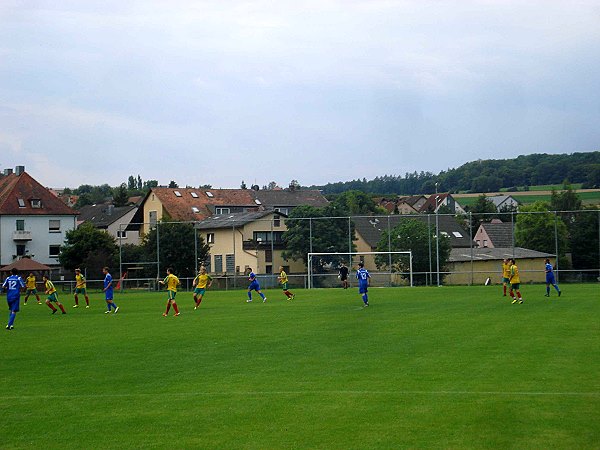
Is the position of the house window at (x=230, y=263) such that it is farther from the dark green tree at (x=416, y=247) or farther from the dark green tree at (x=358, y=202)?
the dark green tree at (x=358, y=202)

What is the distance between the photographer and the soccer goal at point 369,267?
2256 inches

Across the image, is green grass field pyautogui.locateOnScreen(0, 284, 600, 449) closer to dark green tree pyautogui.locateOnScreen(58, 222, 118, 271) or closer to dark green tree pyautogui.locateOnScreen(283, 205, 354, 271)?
dark green tree pyautogui.locateOnScreen(283, 205, 354, 271)

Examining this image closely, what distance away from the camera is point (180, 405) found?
41.8ft

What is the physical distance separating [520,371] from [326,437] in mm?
5797

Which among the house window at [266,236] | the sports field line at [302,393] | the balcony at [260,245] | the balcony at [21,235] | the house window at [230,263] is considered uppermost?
the balcony at [21,235]

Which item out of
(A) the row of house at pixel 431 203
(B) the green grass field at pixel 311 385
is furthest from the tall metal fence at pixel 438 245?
(A) the row of house at pixel 431 203

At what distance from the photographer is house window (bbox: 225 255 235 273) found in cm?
6488

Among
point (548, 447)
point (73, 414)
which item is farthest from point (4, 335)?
point (548, 447)

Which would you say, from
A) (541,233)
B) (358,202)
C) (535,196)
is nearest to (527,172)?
(535,196)

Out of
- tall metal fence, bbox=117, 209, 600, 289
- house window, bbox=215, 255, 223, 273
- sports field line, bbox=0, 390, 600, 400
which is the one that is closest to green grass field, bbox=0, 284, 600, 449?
sports field line, bbox=0, 390, 600, 400

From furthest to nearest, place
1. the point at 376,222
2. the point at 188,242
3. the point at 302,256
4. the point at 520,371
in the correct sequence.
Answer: the point at 376,222
the point at 188,242
the point at 302,256
the point at 520,371

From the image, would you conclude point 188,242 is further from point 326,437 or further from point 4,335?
point 326,437

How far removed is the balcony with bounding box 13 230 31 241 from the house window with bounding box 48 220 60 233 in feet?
8.27

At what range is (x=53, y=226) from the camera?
90.3 meters
